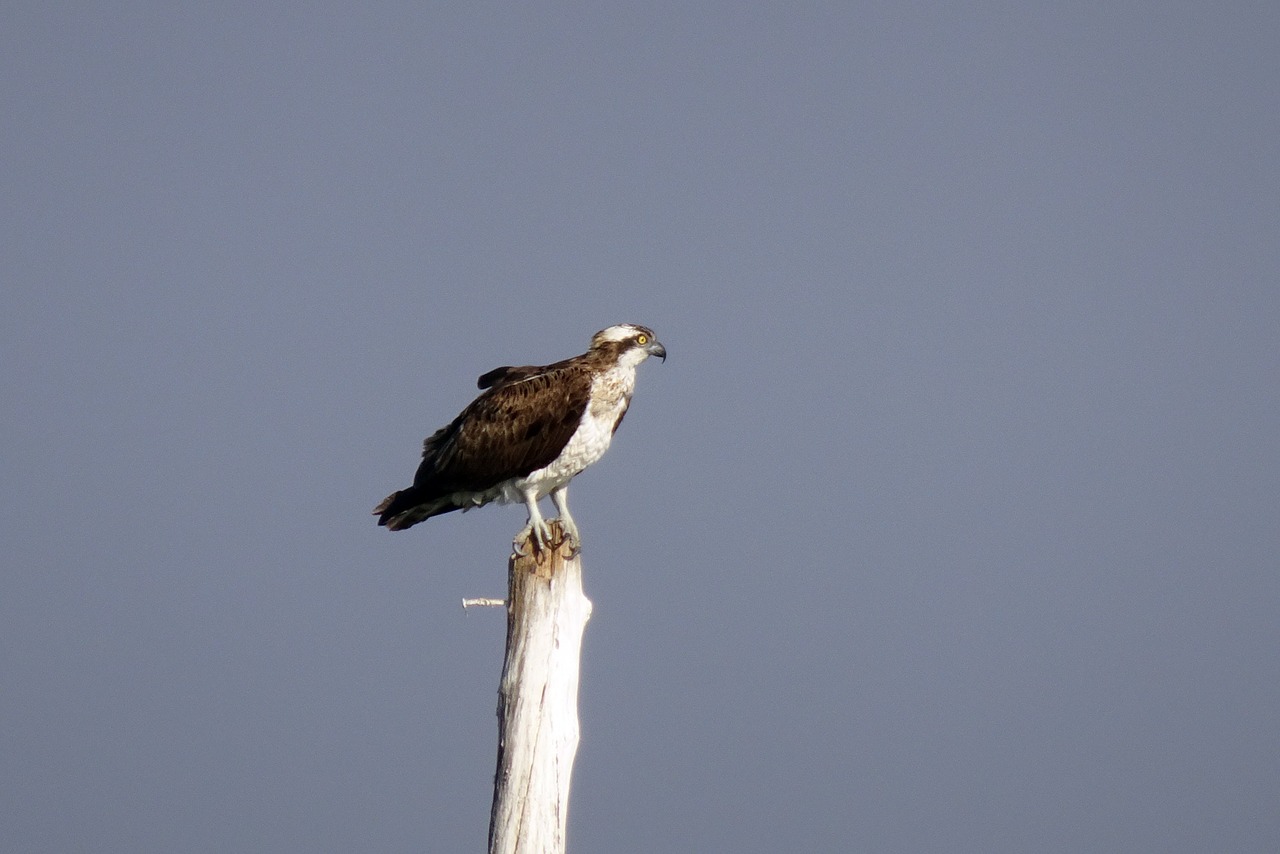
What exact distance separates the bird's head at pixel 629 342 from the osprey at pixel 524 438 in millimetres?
16

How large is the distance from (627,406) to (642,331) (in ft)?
1.97

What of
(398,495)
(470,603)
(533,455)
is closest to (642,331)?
(533,455)

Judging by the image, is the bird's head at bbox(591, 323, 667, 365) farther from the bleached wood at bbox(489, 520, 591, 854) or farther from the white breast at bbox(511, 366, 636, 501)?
the bleached wood at bbox(489, 520, 591, 854)

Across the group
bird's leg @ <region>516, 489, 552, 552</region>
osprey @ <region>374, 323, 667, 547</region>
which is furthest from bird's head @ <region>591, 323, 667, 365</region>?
bird's leg @ <region>516, 489, 552, 552</region>

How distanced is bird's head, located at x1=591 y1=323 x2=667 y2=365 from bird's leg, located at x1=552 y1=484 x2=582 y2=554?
1039 millimetres

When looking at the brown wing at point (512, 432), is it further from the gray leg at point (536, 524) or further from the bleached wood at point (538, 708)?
the bleached wood at point (538, 708)

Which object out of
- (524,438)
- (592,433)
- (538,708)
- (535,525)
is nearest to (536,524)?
(535,525)

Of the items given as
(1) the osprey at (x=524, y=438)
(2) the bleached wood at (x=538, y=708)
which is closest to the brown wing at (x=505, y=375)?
(1) the osprey at (x=524, y=438)

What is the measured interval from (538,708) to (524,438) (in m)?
3.31

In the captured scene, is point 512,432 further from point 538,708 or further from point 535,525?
point 538,708

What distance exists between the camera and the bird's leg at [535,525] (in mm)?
8820

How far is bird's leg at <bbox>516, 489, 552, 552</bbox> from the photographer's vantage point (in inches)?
347

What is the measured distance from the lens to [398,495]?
10.9 m

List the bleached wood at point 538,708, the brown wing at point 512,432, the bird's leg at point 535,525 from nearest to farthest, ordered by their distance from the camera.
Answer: the bleached wood at point 538,708 → the bird's leg at point 535,525 → the brown wing at point 512,432
